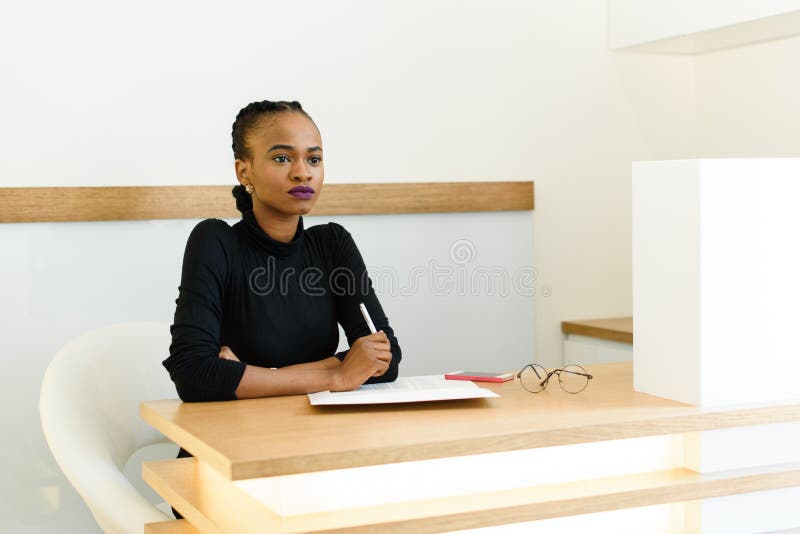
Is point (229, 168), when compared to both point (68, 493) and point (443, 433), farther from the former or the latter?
point (443, 433)

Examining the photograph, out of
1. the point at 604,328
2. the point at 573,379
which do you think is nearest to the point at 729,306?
the point at 573,379

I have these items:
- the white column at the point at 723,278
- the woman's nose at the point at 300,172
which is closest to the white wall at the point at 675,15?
the white column at the point at 723,278

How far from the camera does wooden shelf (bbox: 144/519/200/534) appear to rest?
162 centimetres

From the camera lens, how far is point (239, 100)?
2891 mm

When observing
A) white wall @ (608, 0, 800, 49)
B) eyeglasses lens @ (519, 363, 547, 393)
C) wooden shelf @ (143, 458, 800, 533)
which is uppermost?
white wall @ (608, 0, 800, 49)

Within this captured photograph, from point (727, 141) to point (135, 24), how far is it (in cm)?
194

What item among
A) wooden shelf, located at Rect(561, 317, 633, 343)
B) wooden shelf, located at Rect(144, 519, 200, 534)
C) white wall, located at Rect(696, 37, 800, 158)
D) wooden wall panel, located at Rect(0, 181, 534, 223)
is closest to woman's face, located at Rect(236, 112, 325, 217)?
wooden shelf, located at Rect(144, 519, 200, 534)

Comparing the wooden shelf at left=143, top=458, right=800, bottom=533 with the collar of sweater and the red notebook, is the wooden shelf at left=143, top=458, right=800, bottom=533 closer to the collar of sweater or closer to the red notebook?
the red notebook

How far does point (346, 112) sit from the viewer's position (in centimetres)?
304

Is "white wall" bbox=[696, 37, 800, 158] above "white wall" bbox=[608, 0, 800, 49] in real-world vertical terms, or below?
below

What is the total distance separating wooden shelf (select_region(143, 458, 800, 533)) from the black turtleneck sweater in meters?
0.32

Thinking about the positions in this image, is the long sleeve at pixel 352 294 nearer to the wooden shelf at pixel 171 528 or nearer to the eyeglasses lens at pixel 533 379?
the eyeglasses lens at pixel 533 379

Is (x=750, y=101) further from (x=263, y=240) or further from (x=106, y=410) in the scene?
(x=106, y=410)

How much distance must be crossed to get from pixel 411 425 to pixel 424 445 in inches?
5.0
